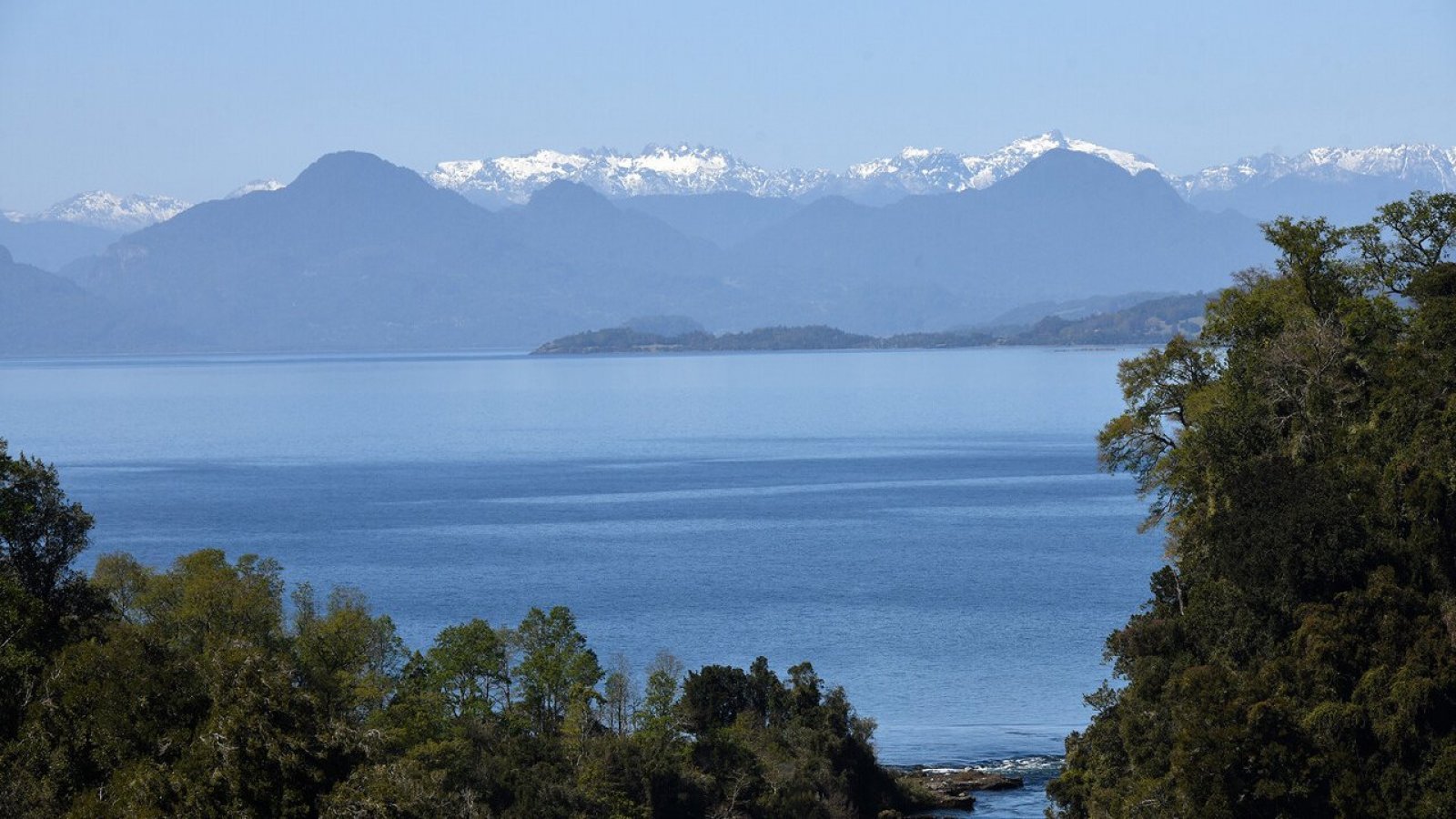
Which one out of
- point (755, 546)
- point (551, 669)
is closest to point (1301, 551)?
point (551, 669)

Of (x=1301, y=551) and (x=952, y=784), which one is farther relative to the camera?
(x=952, y=784)

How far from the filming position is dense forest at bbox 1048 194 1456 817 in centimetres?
3628

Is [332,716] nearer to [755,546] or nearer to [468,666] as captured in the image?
[468,666]

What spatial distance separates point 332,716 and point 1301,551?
73.5 ft

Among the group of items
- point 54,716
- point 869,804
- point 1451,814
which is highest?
point 54,716

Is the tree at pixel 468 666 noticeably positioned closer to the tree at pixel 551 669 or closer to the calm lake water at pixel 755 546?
the tree at pixel 551 669

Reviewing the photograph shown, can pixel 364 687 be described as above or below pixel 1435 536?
below

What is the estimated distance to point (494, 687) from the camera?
5594cm

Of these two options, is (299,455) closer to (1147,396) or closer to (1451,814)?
(1147,396)

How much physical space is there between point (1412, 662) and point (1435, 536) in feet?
14.7

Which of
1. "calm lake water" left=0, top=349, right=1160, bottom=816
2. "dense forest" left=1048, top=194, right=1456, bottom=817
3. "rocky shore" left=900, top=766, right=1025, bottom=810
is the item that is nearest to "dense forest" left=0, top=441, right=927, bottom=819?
"rocky shore" left=900, top=766, right=1025, bottom=810

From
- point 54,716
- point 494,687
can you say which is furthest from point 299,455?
point 54,716

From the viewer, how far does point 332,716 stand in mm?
33000

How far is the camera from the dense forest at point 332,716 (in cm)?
2878
